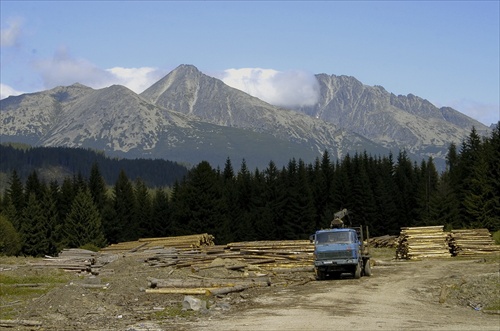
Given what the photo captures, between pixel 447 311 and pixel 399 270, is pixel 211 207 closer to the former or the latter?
pixel 399 270

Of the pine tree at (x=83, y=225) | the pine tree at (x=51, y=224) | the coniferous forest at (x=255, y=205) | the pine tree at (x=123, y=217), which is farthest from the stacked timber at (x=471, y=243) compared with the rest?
the pine tree at (x=51, y=224)

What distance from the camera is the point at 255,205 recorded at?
8744 cm

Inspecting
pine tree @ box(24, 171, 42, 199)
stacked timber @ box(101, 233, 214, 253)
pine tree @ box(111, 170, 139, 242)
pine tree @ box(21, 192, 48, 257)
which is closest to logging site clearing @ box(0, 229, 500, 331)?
stacked timber @ box(101, 233, 214, 253)

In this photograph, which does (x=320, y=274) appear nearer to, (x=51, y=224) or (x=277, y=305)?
(x=277, y=305)

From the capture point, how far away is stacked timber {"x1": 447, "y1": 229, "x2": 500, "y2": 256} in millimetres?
49500

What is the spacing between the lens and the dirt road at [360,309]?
17.7m

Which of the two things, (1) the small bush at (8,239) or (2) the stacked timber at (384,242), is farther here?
(1) the small bush at (8,239)

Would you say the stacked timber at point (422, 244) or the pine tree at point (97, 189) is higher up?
the pine tree at point (97, 189)

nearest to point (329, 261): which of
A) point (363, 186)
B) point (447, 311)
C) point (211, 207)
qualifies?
point (447, 311)

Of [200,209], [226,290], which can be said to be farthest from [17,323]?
[200,209]

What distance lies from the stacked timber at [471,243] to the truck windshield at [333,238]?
21.3m

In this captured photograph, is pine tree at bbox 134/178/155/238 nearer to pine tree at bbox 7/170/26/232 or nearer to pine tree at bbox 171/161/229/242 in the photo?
pine tree at bbox 171/161/229/242

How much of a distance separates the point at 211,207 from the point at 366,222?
22491mm

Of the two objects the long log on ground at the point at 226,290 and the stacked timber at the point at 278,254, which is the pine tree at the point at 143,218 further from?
the long log on ground at the point at 226,290
